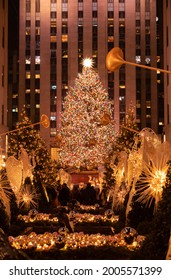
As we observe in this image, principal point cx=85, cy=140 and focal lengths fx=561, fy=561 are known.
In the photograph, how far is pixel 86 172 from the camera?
57.3 metres

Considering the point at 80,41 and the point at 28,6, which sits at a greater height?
the point at 28,6

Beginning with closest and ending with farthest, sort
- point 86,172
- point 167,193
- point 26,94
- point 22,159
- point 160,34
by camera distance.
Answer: point 167,193 → point 22,159 → point 86,172 → point 26,94 → point 160,34

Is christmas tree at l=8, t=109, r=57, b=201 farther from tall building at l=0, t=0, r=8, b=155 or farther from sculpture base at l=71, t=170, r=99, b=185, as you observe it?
sculpture base at l=71, t=170, r=99, b=185

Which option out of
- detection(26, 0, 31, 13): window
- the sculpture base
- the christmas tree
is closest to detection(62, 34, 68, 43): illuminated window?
detection(26, 0, 31, 13): window

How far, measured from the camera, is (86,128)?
2019 inches

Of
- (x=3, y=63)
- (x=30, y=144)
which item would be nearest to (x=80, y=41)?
(x=3, y=63)

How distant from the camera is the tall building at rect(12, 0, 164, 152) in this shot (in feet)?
277

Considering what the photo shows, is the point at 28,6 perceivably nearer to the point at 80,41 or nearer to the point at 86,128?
the point at 80,41

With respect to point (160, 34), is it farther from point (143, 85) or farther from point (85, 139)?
point (85, 139)

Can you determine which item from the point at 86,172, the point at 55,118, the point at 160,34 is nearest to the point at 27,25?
the point at 55,118

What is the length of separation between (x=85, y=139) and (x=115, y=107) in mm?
32997

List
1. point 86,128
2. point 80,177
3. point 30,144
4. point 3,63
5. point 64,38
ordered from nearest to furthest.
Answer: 1. point 30,144
2. point 3,63
3. point 86,128
4. point 80,177
5. point 64,38

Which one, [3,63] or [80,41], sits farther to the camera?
[80,41]

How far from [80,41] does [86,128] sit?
3703cm
